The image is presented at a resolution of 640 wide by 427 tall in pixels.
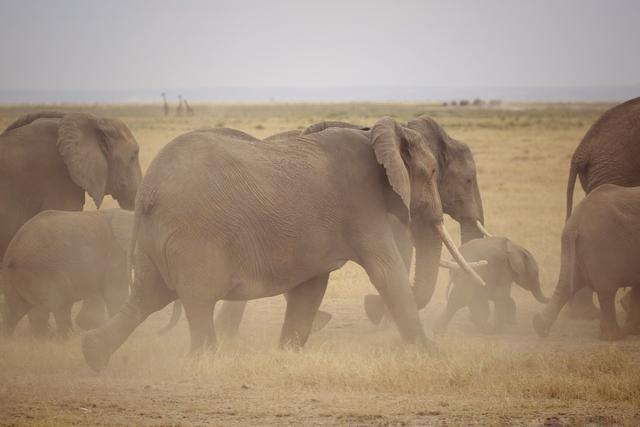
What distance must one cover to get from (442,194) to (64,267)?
423 centimetres

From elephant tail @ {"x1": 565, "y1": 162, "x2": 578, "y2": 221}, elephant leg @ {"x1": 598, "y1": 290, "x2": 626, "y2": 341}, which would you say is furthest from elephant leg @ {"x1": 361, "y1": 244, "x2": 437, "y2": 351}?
elephant tail @ {"x1": 565, "y1": 162, "x2": 578, "y2": 221}

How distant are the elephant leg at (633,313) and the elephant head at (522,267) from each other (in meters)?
1.14

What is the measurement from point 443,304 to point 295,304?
3660 millimetres

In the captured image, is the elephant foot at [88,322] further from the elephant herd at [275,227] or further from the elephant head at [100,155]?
the elephant head at [100,155]

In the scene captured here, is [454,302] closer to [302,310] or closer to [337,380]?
[302,310]

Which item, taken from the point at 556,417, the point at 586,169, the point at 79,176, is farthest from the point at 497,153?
the point at 556,417

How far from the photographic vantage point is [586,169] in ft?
41.2

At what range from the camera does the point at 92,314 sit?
10.8 meters

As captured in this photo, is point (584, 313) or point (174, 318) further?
point (584, 313)

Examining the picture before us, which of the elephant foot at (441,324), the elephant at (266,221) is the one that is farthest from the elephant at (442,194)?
the elephant at (266,221)

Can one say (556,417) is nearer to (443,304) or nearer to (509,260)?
(509,260)

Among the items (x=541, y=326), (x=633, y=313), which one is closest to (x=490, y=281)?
(x=541, y=326)

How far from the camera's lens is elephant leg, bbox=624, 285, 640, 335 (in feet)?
34.0

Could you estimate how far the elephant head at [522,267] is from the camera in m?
11.1
